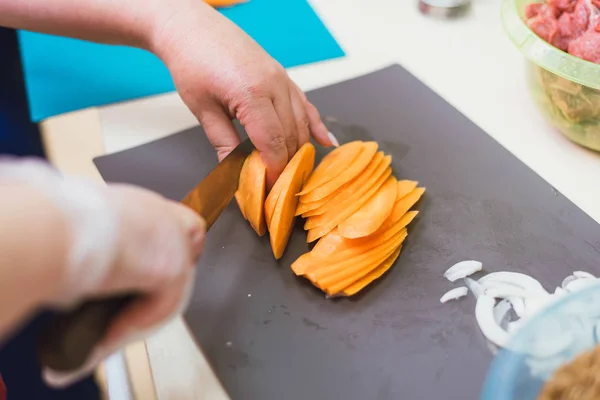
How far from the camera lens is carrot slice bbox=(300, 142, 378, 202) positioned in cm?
98

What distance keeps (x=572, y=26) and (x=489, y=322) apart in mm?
626

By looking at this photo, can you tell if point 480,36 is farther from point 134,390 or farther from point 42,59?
point 134,390

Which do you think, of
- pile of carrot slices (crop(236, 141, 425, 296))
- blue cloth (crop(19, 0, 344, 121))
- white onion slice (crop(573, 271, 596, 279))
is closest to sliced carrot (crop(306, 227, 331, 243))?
pile of carrot slices (crop(236, 141, 425, 296))

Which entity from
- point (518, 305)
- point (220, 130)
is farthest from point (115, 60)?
point (518, 305)

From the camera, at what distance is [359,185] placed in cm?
100

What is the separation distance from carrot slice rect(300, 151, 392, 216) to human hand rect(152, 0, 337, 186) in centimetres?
11

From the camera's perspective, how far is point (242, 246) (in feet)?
3.14

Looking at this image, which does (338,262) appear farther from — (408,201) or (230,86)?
(230,86)

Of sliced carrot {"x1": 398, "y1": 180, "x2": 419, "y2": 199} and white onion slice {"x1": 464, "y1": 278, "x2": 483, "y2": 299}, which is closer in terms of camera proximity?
white onion slice {"x1": 464, "y1": 278, "x2": 483, "y2": 299}

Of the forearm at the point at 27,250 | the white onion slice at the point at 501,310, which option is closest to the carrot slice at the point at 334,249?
the white onion slice at the point at 501,310

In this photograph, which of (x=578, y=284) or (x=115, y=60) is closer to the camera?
(x=578, y=284)

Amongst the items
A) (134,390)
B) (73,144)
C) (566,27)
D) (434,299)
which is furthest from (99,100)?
(566,27)

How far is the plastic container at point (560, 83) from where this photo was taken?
3.23ft

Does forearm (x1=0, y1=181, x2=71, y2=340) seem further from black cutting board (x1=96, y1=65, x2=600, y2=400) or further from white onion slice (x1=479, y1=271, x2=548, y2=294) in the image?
white onion slice (x1=479, y1=271, x2=548, y2=294)
